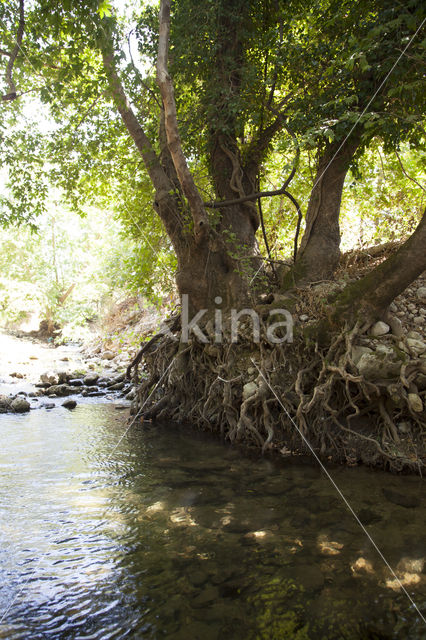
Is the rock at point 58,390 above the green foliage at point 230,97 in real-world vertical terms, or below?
below

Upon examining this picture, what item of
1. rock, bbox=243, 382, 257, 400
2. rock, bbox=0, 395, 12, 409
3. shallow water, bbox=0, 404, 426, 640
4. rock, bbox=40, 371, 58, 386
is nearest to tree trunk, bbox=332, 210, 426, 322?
rock, bbox=243, 382, 257, 400

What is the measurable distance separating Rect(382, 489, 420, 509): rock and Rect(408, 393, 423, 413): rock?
41.9 inches

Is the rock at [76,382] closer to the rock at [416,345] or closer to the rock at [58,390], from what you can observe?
the rock at [58,390]

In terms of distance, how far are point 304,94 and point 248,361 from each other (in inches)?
169

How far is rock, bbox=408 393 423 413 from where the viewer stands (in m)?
4.85

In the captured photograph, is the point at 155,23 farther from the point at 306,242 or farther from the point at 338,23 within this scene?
Result: the point at 306,242

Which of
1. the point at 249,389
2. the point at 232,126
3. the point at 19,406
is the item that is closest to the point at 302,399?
the point at 249,389

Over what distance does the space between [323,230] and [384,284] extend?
2.11m

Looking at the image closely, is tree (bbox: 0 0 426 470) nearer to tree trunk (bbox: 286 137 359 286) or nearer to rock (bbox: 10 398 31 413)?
tree trunk (bbox: 286 137 359 286)

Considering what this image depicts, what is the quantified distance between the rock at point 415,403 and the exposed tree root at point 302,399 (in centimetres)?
4

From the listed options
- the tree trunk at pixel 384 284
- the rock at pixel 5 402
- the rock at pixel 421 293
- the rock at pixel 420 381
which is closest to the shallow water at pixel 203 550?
the rock at pixel 420 381

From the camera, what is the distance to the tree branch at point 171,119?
525 centimetres

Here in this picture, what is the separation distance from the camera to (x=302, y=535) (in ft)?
11.5

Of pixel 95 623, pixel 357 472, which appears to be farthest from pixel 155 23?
pixel 95 623
